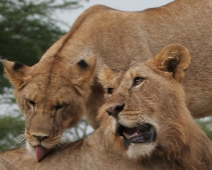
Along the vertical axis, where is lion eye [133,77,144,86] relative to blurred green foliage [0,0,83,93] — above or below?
above

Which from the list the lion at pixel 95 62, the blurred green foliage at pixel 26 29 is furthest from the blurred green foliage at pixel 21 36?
the lion at pixel 95 62

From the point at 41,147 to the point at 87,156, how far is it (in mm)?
348

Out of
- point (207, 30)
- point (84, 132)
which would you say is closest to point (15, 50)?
point (84, 132)

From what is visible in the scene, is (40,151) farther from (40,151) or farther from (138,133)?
(138,133)

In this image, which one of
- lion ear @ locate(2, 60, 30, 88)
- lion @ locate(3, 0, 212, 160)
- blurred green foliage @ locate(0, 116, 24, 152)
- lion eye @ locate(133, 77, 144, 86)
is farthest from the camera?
blurred green foliage @ locate(0, 116, 24, 152)

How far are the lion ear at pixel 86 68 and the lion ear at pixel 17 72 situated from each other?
389 millimetres

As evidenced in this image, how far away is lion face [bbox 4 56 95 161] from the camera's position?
5.22 m

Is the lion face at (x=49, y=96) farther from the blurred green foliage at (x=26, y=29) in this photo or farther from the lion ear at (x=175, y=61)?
the blurred green foliage at (x=26, y=29)

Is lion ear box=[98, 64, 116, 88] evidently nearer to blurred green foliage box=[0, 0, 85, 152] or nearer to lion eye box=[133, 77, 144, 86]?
lion eye box=[133, 77, 144, 86]

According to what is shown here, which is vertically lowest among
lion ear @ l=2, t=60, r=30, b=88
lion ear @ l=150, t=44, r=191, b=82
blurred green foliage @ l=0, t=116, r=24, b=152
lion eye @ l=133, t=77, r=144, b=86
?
blurred green foliage @ l=0, t=116, r=24, b=152

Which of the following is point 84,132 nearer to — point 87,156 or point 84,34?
point 84,34

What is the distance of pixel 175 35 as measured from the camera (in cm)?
662

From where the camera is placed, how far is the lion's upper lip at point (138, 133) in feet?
15.2

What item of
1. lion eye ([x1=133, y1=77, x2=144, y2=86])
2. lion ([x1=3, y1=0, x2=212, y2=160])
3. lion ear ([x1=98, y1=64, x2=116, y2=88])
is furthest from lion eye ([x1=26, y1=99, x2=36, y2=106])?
lion eye ([x1=133, y1=77, x2=144, y2=86])
